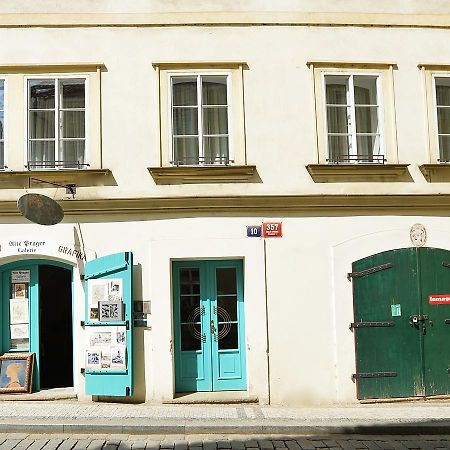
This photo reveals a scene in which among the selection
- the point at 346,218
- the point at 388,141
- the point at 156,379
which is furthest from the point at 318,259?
the point at 156,379

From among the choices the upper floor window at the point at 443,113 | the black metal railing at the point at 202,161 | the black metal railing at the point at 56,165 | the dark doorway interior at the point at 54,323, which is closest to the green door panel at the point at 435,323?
the upper floor window at the point at 443,113

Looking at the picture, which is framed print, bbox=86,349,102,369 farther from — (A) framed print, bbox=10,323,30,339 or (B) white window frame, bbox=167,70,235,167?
(B) white window frame, bbox=167,70,235,167

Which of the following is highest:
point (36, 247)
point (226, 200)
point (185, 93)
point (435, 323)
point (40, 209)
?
point (185, 93)

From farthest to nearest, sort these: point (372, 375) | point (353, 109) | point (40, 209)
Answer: point (353, 109)
point (372, 375)
point (40, 209)

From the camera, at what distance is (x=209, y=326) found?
385 inches

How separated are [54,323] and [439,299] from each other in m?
6.12

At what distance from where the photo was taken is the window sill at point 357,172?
9.64m

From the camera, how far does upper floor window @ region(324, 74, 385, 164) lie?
9922 mm

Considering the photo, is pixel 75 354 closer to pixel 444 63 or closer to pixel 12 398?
pixel 12 398

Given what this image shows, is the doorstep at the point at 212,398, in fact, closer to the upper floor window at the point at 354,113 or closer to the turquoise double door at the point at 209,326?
the turquoise double door at the point at 209,326

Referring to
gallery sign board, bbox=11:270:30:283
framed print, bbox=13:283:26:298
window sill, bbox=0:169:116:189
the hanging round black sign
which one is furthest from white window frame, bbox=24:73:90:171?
framed print, bbox=13:283:26:298

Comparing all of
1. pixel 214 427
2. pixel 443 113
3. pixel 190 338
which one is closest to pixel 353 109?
pixel 443 113

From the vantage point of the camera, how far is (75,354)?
9492 millimetres

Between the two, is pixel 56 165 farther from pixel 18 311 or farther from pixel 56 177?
pixel 18 311
